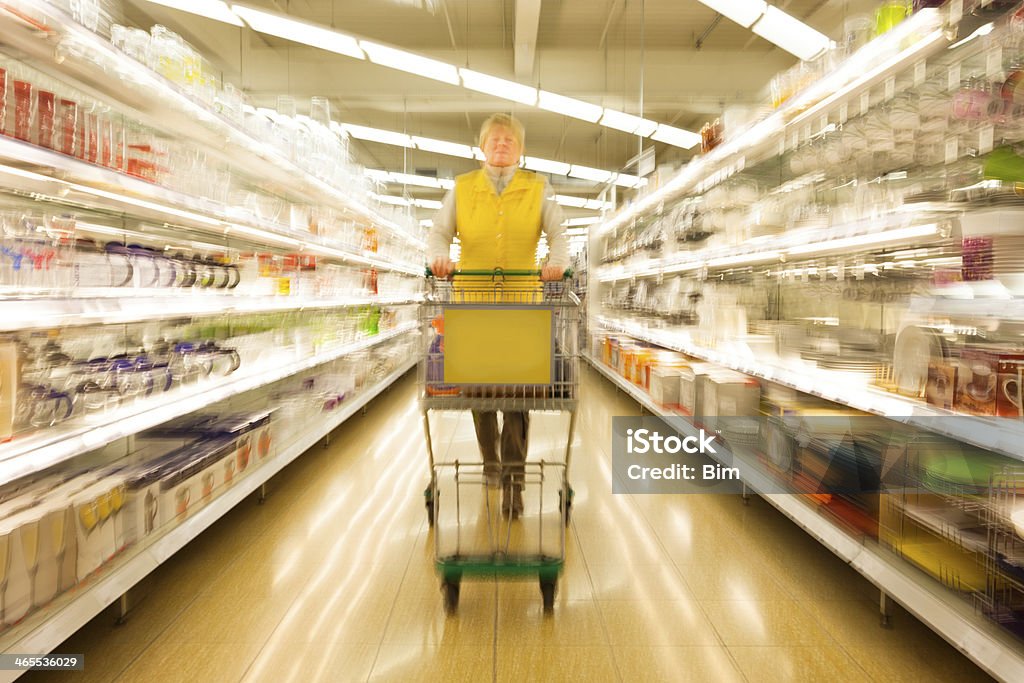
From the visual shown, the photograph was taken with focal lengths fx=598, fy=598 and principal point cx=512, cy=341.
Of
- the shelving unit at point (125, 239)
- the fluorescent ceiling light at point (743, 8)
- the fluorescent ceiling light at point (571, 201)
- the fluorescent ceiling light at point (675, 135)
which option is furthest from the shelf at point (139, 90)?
the fluorescent ceiling light at point (571, 201)

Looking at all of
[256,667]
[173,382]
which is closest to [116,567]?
[256,667]

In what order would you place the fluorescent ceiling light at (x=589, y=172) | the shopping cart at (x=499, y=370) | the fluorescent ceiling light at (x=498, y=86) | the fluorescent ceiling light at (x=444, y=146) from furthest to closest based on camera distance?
the fluorescent ceiling light at (x=589, y=172) → the fluorescent ceiling light at (x=444, y=146) → the fluorescent ceiling light at (x=498, y=86) → the shopping cart at (x=499, y=370)

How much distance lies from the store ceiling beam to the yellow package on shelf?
3984mm

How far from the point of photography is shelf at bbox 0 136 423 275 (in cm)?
160

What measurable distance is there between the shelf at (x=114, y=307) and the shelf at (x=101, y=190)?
32cm

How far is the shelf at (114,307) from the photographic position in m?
1.55

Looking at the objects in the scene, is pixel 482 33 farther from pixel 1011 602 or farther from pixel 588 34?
pixel 1011 602

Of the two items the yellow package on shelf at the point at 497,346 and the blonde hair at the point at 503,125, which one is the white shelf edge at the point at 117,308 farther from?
the blonde hair at the point at 503,125

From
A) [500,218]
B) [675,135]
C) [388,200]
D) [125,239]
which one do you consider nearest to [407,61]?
[125,239]

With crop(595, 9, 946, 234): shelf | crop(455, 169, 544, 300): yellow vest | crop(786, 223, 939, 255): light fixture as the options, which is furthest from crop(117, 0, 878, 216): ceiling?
crop(786, 223, 939, 255): light fixture

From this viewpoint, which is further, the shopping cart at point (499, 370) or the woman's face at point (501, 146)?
the woman's face at point (501, 146)

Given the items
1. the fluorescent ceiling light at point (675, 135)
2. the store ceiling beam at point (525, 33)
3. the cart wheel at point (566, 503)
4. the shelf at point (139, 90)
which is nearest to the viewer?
the shelf at point (139, 90)

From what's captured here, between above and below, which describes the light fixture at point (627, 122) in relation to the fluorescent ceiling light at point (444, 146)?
below

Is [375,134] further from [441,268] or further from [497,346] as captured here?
[497,346]
